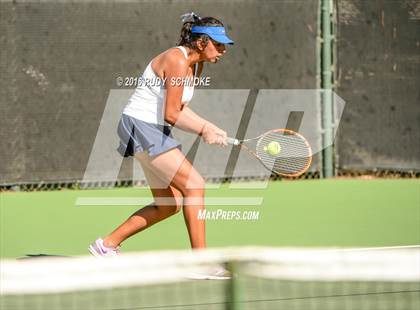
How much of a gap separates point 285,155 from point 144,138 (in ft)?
4.91

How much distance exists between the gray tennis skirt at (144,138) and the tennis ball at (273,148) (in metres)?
1.26

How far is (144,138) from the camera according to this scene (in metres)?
5.90

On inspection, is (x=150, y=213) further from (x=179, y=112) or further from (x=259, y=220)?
(x=259, y=220)

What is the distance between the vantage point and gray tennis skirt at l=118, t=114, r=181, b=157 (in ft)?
19.3

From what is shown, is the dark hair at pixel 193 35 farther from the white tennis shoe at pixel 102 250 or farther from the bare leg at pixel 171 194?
the white tennis shoe at pixel 102 250

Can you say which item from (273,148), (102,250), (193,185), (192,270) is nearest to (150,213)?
(102,250)

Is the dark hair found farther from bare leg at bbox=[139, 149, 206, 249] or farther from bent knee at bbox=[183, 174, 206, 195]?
bent knee at bbox=[183, 174, 206, 195]

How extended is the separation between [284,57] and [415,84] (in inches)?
62.9

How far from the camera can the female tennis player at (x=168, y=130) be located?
575cm

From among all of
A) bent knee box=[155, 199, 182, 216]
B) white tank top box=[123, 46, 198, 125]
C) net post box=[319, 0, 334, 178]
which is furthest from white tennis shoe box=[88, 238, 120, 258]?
net post box=[319, 0, 334, 178]

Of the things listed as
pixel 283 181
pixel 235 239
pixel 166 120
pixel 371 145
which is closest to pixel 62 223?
pixel 235 239

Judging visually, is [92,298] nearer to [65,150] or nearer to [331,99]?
[65,150]

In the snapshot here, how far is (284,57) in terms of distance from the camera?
36.9ft

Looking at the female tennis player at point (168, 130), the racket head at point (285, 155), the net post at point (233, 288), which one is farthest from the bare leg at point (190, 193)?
the net post at point (233, 288)
